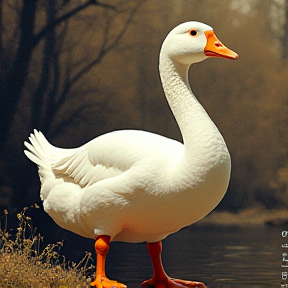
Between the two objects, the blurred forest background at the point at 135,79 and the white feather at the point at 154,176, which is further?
the blurred forest background at the point at 135,79

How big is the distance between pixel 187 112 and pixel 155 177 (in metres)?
0.32

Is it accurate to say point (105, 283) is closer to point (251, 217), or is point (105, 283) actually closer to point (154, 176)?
point (154, 176)

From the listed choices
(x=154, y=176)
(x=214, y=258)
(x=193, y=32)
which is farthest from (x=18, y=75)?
(x=154, y=176)

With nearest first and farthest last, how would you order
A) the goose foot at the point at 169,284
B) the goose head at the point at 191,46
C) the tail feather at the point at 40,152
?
1. the goose head at the point at 191,46
2. the goose foot at the point at 169,284
3. the tail feather at the point at 40,152

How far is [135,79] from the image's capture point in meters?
5.26

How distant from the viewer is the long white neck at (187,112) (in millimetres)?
2703

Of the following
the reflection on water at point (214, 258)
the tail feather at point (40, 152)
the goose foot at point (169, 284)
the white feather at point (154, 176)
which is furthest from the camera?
the reflection on water at point (214, 258)

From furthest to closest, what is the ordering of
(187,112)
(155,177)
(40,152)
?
(40,152) < (187,112) < (155,177)

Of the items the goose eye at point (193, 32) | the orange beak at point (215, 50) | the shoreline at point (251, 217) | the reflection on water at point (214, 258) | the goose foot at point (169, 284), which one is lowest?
the reflection on water at point (214, 258)

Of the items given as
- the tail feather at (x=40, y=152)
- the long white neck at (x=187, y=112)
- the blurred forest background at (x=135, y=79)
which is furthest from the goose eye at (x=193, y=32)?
the blurred forest background at (x=135, y=79)

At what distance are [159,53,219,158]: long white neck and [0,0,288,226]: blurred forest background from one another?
7.79 ft

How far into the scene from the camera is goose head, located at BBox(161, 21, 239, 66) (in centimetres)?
282

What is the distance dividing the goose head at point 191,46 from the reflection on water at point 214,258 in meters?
1.49

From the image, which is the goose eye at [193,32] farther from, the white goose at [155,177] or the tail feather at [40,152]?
the tail feather at [40,152]
